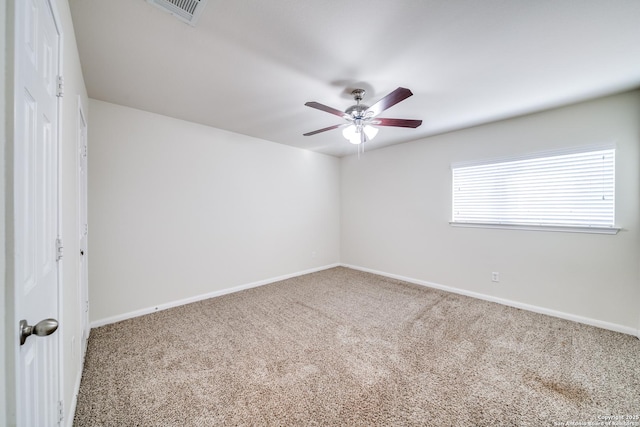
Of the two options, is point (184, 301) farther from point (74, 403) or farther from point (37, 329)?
point (37, 329)

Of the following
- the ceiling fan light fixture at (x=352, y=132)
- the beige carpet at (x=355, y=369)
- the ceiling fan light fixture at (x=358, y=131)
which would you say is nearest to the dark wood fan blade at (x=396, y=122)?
the ceiling fan light fixture at (x=358, y=131)

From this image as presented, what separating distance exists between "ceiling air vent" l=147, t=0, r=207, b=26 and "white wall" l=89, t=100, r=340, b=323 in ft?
6.26

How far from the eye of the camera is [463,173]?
367 cm

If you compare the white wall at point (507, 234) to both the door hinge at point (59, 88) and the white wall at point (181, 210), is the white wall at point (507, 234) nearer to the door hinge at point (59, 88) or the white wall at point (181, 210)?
the white wall at point (181, 210)

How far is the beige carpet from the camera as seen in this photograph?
5.14 feet

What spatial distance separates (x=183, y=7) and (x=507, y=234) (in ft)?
13.4

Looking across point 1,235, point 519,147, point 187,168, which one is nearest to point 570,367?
point 519,147

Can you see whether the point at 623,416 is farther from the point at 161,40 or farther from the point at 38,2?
the point at 161,40

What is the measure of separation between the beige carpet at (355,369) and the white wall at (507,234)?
14.4 inches

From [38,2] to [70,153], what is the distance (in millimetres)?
896

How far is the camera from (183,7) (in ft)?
4.81

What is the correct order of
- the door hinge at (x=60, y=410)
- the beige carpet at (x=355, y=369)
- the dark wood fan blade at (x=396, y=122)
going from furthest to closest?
the dark wood fan blade at (x=396, y=122) → the beige carpet at (x=355, y=369) → the door hinge at (x=60, y=410)

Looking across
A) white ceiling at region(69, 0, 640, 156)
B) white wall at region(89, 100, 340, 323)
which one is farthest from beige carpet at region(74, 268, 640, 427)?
white ceiling at region(69, 0, 640, 156)

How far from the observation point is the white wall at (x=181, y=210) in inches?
108
